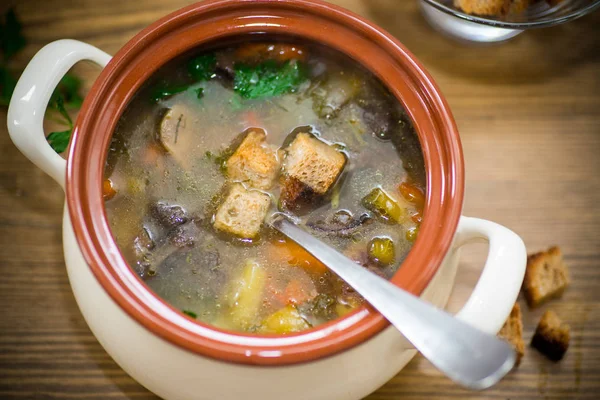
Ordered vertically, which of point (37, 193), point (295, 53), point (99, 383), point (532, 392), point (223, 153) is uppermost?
point (295, 53)

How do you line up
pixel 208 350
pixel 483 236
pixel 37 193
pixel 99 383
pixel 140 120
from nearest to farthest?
pixel 208 350
pixel 483 236
pixel 140 120
pixel 99 383
pixel 37 193

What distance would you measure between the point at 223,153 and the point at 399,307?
1.68ft

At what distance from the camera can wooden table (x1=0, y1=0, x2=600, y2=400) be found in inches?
57.0

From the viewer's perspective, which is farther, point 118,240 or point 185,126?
point 185,126

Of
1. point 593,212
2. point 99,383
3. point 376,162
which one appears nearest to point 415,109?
point 376,162

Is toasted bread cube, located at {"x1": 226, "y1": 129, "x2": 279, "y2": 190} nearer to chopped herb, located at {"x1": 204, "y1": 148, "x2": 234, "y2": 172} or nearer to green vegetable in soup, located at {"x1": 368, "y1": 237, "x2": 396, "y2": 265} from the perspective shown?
chopped herb, located at {"x1": 204, "y1": 148, "x2": 234, "y2": 172}

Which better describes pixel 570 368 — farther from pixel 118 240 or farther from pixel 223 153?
pixel 118 240

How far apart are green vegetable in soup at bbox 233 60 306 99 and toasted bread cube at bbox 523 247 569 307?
2.21 ft

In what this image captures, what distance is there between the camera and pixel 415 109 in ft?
4.09

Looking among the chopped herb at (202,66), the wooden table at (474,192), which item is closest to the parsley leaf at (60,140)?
the wooden table at (474,192)

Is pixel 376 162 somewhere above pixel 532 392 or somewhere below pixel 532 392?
above

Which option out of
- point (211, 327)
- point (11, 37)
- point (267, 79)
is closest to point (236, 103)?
point (267, 79)

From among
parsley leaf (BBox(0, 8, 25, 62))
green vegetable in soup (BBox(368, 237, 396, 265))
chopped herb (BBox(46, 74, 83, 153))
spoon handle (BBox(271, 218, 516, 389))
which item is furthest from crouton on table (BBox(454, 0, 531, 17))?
parsley leaf (BBox(0, 8, 25, 62))

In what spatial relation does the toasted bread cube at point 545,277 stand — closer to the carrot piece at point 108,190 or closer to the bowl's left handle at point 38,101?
the carrot piece at point 108,190
